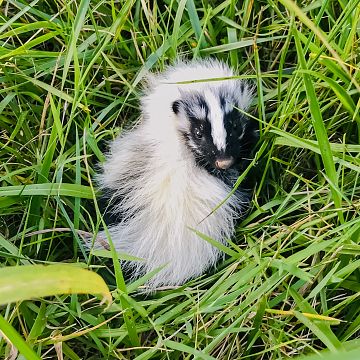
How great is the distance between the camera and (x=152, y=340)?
2541 mm

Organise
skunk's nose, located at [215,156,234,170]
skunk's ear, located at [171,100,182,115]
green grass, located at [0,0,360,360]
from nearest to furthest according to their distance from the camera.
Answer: green grass, located at [0,0,360,360] → skunk's nose, located at [215,156,234,170] → skunk's ear, located at [171,100,182,115]

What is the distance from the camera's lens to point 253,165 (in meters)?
2.58

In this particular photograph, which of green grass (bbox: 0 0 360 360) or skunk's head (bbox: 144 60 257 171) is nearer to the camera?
green grass (bbox: 0 0 360 360)

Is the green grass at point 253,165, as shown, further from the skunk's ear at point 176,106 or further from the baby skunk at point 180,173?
the skunk's ear at point 176,106

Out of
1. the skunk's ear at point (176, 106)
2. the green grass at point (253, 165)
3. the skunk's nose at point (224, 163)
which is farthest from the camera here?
the skunk's ear at point (176, 106)

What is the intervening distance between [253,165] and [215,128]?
0.70ft

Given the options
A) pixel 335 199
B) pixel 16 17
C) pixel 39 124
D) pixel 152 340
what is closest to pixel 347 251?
pixel 335 199

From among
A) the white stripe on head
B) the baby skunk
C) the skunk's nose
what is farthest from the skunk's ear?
the skunk's nose

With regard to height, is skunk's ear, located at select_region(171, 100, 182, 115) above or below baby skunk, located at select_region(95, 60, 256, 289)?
above

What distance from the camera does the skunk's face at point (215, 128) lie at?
252 cm

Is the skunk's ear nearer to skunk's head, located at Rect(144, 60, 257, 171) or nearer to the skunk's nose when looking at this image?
skunk's head, located at Rect(144, 60, 257, 171)

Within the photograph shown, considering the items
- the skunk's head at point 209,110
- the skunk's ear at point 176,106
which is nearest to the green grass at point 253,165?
the skunk's head at point 209,110

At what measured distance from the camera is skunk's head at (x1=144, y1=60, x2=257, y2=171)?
2537 millimetres

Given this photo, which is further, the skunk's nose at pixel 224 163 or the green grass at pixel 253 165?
the skunk's nose at pixel 224 163
